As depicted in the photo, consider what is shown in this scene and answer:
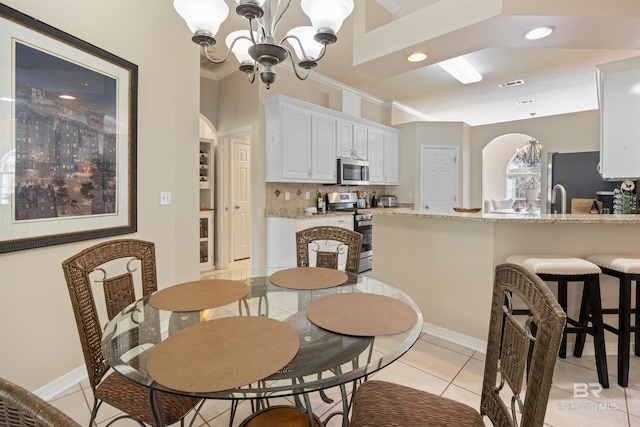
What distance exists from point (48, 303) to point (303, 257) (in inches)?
60.6

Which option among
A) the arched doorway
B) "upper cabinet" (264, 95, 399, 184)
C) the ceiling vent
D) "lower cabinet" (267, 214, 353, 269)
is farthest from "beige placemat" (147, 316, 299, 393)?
the arched doorway

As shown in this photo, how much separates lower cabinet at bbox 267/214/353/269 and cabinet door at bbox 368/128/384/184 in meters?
1.57

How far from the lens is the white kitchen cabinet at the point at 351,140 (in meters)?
4.69

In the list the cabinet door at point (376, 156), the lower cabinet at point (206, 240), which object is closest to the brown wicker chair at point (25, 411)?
the lower cabinet at point (206, 240)

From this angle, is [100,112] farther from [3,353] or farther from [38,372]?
[38,372]

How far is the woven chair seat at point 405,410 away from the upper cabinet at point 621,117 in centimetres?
239

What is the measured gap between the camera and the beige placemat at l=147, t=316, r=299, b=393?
826mm

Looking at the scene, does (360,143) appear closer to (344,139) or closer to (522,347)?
(344,139)

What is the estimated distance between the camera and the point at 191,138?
9.18ft

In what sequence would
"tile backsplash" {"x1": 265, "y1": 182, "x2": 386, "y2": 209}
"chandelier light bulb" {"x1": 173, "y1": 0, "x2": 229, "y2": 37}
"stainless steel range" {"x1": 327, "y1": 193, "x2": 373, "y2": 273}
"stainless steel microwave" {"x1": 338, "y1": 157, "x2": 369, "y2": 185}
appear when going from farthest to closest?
"stainless steel microwave" {"x1": 338, "y1": 157, "x2": 369, "y2": 185} → "stainless steel range" {"x1": 327, "y1": 193, "x2": 373, "y2": 273} → "tile backsplash" {"x1": 265, "y1": 182, "x2": 386, "y2": 209} → "chandelier light bulb" {"x1": 173, "y1": 0, "x2": 229, "y2": 37}

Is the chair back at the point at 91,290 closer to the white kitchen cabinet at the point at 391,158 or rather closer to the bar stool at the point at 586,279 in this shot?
the bar stool at the point at 586,279

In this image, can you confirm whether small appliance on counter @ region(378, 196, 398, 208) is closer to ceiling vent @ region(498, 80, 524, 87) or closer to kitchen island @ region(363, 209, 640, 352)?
ceiling vent @ region(498, 80, 524, 87)

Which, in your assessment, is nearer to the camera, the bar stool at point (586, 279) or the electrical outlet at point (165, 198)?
the bar stool at point (586, 279)

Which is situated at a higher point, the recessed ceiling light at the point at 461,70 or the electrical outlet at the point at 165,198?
the recessed ceiling light at the point at 461,70
